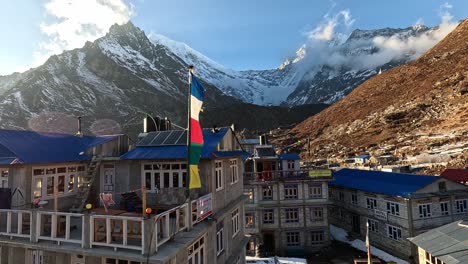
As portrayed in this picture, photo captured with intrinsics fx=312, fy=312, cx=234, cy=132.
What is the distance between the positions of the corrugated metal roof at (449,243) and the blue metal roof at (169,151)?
59.3 feet

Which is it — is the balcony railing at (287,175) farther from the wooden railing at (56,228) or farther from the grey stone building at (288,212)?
the wooden railing at (56,228)

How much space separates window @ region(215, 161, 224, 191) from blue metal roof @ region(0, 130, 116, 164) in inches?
273

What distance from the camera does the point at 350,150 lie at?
343 ft

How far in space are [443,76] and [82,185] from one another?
155m

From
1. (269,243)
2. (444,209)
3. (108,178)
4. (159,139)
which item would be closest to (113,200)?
(108,178)

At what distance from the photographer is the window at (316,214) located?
1670 inches

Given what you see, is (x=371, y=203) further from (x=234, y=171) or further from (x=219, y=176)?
(x=219, y=176)

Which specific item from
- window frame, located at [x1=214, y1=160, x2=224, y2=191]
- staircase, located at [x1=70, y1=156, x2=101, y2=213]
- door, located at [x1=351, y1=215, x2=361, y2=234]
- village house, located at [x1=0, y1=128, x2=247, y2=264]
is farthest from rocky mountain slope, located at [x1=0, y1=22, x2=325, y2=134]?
window frame, located at [x1=214, y1=160, x2=224, y2=191]

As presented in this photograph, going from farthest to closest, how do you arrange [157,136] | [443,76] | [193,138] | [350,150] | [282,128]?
1. [282,128]
2. [443,76]
3. [350,150]
4. [157,136]
5. [193,138]

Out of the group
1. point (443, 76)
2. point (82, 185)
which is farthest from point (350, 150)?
point (82, 185)

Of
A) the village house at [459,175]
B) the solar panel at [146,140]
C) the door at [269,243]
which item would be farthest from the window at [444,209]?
the solar panel at [146,140]

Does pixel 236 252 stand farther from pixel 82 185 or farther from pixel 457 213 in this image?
pixel 457 213

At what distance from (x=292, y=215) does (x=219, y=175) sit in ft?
89.6

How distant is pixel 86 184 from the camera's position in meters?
18.1
